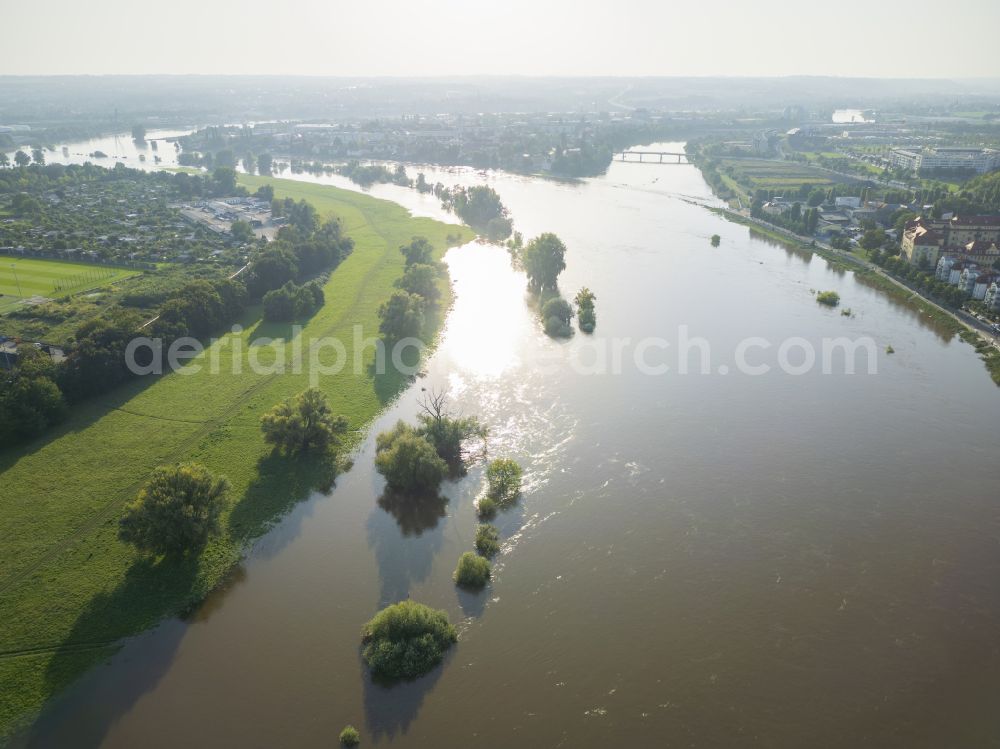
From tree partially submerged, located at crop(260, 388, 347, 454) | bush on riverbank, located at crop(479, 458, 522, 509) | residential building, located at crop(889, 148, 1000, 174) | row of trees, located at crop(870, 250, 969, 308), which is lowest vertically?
bush on riverbank, located at crop(479, 458, 522, 509)

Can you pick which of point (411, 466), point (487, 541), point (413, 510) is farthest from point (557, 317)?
point (487, 541)

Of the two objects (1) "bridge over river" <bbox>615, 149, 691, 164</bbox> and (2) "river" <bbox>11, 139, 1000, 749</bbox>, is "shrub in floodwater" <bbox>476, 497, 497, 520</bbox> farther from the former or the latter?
(1) "bridge over river" <bbox>615, 149, 691, 164</bbox>

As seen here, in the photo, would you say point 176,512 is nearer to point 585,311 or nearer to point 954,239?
point 585,311

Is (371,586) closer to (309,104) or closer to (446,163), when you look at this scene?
(446,163)

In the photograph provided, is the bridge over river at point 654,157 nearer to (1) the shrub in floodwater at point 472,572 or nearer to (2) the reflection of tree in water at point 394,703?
(1) the shrub in floodwater at point 472,572

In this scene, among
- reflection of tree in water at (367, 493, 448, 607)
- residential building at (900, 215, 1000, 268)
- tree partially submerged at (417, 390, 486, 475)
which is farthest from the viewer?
residential building at (900, 215, 1000, 268)

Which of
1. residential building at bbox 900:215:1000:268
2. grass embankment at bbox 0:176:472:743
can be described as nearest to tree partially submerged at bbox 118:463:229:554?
grass embankment at bbox 0:176:472:743
